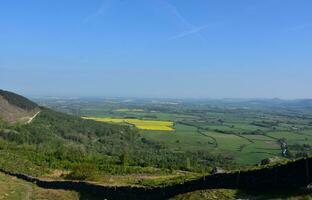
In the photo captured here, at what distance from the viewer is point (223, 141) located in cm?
15375

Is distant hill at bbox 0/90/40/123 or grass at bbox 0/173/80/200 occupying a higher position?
distant hill at bbox 0/90/40/123

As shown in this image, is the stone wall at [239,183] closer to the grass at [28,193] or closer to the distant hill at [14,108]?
the grass at [28,193]

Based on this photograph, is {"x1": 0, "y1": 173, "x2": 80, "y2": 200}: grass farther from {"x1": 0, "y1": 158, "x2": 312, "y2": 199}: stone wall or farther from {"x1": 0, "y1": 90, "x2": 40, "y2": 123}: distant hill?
{"x1": 0, "y1": 90, "x2": 40, "y2": 123}: distant hill

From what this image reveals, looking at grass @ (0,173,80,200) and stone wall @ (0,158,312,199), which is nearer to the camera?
stone wall @ (0,158,312,199)

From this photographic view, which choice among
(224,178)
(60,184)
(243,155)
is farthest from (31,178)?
(243,155)

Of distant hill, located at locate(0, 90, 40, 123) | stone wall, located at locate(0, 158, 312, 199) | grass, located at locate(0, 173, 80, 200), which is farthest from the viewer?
distant hill, located at locate(0, 90, 40, 123)

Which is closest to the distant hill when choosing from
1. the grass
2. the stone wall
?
the grass

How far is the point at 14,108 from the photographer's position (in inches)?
6102

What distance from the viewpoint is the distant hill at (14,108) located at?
146m

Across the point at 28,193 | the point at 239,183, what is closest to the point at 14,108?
the point at 28,193

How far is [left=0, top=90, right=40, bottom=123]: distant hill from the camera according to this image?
14600cm

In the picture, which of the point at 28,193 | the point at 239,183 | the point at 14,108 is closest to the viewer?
the point at 239,183

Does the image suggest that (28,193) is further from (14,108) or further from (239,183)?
(14,108)

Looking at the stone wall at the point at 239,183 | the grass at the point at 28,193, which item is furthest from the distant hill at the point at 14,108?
the stone wall at the point at 239,183
